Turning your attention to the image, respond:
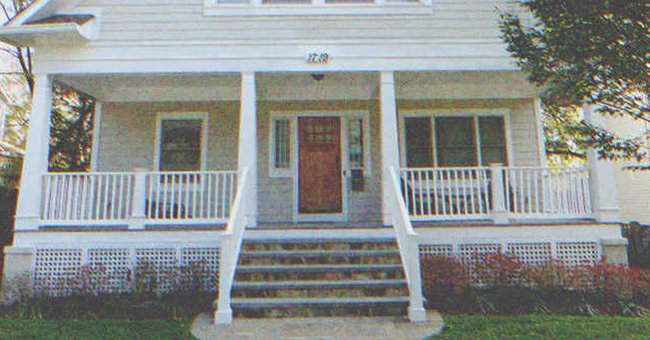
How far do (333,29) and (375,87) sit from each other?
5.38ft

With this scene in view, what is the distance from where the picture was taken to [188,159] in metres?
8.70

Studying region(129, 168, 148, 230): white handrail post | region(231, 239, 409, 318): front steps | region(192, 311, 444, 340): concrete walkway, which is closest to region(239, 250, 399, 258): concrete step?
region(231, 239, 409, 318): front steps

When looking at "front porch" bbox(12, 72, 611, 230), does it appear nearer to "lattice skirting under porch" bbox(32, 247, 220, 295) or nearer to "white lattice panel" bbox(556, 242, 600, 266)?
"white lattice panel" bbox(556, 242, 600, 266)

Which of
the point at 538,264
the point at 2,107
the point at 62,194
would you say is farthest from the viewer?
the point at 2,107

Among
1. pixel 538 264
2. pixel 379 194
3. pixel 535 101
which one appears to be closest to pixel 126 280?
pixel 379 194

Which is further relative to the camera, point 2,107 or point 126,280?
point 2,107

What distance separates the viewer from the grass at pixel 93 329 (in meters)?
4.39

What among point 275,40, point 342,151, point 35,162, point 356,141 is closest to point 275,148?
point 342,151

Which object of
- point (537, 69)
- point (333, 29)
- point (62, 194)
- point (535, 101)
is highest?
point (333, 29)

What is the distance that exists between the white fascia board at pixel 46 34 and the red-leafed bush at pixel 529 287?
6.73m

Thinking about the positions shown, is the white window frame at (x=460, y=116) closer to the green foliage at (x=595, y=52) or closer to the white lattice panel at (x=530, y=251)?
the white lattice panel at (x=530, y=251)

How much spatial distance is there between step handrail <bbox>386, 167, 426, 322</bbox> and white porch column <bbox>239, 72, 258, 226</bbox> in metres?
2.32

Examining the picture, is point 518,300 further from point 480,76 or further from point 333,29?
point 333,29

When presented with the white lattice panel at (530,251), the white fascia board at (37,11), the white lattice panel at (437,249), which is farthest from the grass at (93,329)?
the white lattice panel at (530,251)
